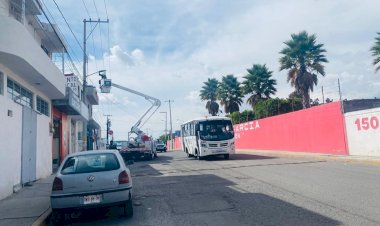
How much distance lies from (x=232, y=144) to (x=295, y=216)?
1794cm

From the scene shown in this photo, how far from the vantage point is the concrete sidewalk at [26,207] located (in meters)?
7.98

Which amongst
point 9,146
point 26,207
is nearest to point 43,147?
point 9,146

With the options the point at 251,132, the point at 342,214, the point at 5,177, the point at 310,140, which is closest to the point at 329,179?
the point at 342,214

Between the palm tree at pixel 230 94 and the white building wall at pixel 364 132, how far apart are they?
31.6m

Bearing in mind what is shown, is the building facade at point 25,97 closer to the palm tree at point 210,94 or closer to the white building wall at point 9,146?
the white building wall at point 9,146

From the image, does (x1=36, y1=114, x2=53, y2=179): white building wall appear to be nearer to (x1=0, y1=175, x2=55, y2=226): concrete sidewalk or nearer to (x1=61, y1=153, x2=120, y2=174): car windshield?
(x1=0, y1=175, x2=55, y2=226): concrete sidewalk

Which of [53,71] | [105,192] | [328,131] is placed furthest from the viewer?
[328,131]

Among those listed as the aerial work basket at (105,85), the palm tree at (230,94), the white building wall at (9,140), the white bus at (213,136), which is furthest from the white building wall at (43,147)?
the palm tree at (230,94)

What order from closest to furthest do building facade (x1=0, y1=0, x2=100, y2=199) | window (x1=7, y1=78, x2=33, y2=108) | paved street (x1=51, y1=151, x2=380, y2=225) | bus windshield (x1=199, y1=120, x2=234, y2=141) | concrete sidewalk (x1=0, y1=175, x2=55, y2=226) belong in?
paved street (x1=51, y1=151, x2=380, y2=225)
concrete sidewalk (x1=0, y1=175, x2=55, y2=226)
building facade (x1=0, y1=0, x2=100, y2=199)
window (x1=7, y1=78, x2=33, y2=108)
bus windshield (x1=199, y1=120, x2=234, y2=141)

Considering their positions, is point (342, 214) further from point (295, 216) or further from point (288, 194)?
point (288, 194)

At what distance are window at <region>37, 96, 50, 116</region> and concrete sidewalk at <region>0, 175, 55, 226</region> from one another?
211 inches

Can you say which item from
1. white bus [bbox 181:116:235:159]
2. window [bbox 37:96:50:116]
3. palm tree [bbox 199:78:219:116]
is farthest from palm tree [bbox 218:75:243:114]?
window [bbox 37:96:50:116]

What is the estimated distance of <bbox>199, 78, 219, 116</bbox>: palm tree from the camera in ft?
207

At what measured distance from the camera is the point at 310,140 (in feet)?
88.2
